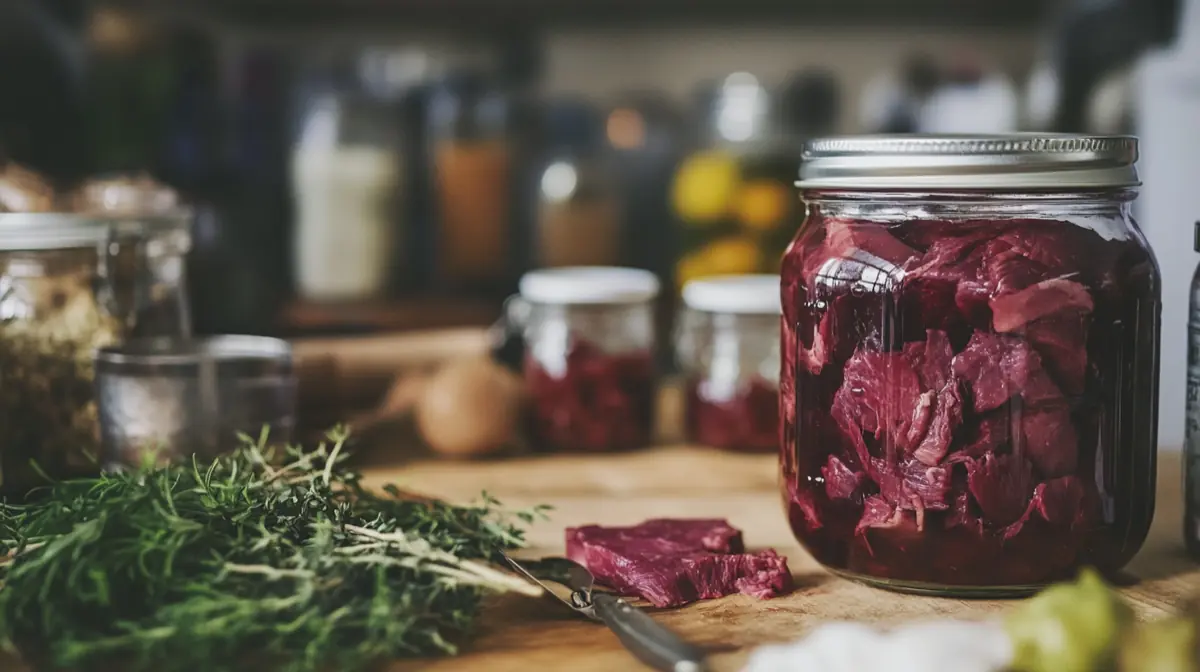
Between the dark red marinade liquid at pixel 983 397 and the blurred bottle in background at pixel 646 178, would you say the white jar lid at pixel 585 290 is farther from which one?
the blurred bottle in background at pixel 646 178

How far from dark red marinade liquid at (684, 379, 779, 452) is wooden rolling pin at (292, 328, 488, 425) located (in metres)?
0.34

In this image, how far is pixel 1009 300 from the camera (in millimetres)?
718

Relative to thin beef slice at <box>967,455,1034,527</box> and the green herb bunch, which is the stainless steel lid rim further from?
thin beef slice at <box>967,455,1034,527</box>

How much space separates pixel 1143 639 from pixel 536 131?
1.81m

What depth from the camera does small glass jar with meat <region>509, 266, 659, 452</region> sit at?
1.34 metres

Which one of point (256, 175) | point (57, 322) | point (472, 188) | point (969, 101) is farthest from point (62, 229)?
point (969, 101)

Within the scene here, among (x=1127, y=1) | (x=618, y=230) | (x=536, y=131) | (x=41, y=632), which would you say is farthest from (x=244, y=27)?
(x=41, y=632)

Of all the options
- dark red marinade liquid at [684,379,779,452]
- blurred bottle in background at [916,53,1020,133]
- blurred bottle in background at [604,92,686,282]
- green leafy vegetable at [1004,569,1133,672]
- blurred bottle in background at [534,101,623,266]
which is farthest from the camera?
blurred bottle in background at [604,92,686,282]

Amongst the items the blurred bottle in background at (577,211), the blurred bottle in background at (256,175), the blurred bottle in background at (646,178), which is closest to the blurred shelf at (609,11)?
the blurred bottle in background at (256,175)

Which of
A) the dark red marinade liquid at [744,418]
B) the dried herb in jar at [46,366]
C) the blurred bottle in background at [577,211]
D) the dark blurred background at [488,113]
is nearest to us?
the dried herb in jar at [46,366]

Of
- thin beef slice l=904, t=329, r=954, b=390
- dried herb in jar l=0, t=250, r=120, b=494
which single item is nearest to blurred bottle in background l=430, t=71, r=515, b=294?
dried herb in jar l=0, t=250, r=120, b=494

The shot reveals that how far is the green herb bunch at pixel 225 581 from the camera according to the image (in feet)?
2.05

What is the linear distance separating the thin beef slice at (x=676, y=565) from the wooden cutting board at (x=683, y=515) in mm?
11

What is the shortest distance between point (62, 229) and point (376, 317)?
0.96 meters
